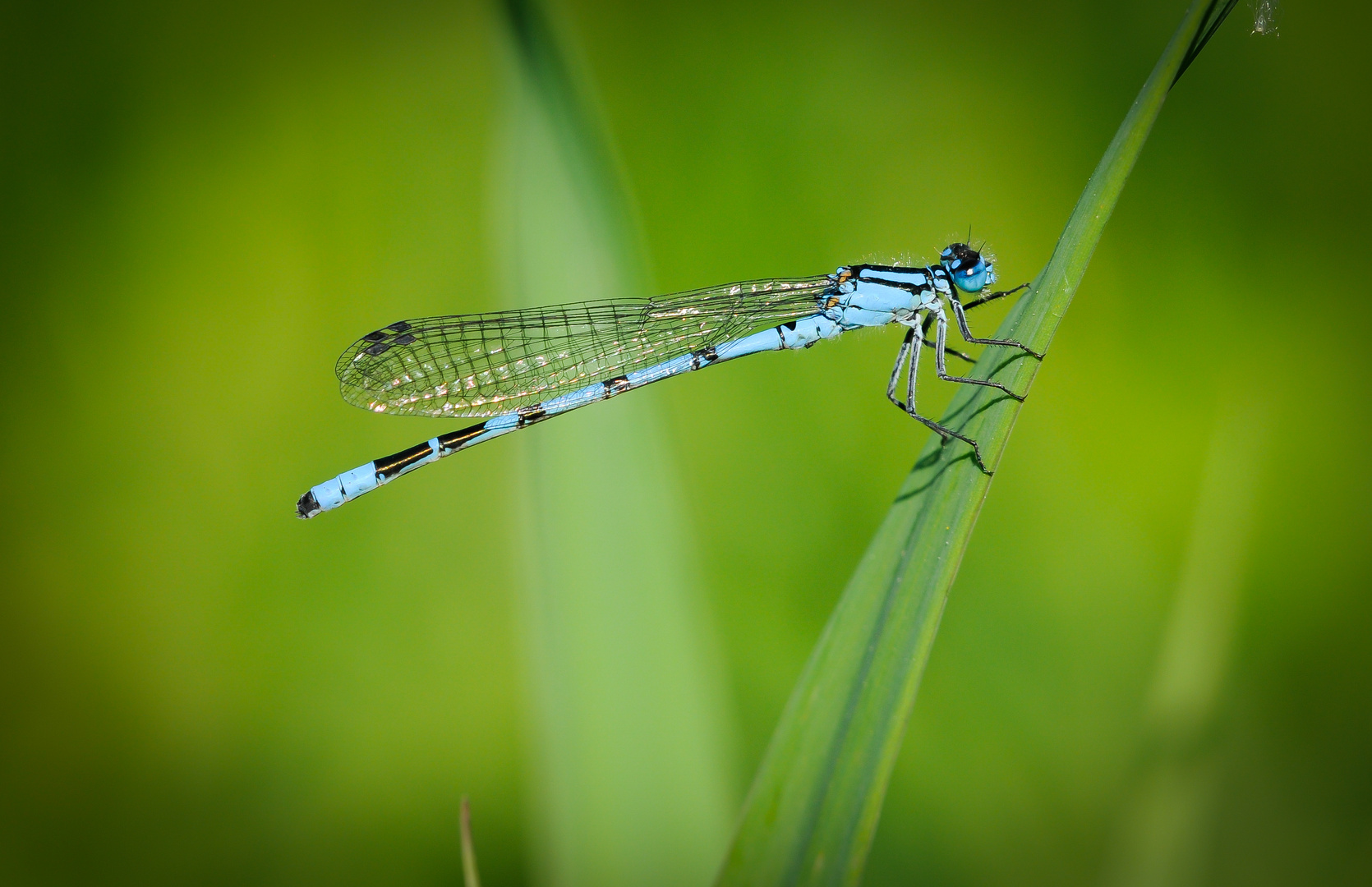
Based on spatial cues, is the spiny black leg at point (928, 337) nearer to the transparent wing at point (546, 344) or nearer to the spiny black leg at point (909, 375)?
the spiny black leg at point (909, 375)

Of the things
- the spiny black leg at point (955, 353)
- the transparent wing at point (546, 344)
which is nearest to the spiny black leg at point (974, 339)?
the spiny black leg at point (955, 353)

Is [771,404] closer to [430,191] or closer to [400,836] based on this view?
[430,191]

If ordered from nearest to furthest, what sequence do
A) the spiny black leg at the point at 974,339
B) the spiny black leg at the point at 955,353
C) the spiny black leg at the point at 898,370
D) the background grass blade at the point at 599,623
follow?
the spiny black leg at the point at 974,339, the background grass blade at the point at 599,623, the spiny black leg at the point at 898,370, the spiny black leg at the point at 955,353

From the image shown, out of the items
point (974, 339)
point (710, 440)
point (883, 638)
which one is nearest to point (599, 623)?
point (883, 638)

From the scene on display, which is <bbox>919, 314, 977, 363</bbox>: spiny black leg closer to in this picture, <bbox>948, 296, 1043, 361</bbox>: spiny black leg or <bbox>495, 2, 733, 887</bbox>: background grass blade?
<bbox>948, 296, 1043, 361</bbox>: spiny black leg

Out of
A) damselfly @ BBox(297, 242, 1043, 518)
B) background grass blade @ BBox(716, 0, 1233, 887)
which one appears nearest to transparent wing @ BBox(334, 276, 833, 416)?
damselfly @ BBox(297, 242, 1043, 518)

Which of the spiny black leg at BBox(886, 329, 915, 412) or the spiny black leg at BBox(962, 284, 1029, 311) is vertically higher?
the spiny black leg at BBox(962, 284, 1029, 311)
